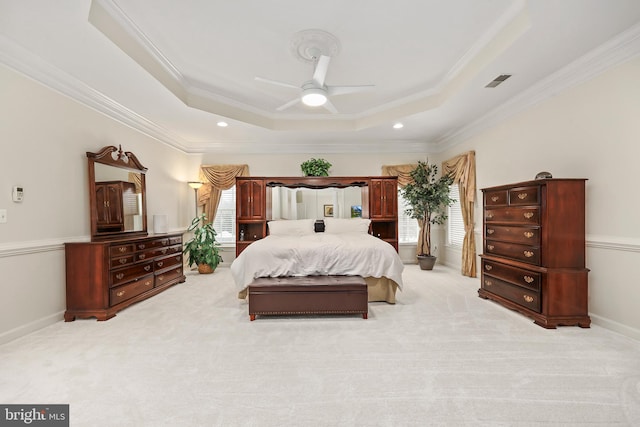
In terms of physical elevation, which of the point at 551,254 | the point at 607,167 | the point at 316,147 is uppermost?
the point at 316,147

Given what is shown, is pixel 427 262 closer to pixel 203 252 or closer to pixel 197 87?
pixel 203 252

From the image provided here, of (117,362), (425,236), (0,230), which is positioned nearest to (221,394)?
(117,362)

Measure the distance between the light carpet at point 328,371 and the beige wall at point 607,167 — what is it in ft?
1.44

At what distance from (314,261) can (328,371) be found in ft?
5.60

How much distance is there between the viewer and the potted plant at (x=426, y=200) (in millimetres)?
6270

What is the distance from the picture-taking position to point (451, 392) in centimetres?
202

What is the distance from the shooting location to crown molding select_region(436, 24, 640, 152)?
2.83 meters

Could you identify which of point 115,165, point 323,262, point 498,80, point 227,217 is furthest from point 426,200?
point 115,165

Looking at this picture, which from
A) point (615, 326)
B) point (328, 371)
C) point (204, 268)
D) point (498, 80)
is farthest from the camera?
point (204, 268)

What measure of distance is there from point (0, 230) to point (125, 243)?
1.19 metres

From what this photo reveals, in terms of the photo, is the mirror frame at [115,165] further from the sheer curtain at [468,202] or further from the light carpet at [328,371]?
the sheer curtain at [468,202]

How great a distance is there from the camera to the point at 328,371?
230 centimetres

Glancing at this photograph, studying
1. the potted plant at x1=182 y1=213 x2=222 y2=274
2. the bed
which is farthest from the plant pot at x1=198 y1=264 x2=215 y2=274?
the bed

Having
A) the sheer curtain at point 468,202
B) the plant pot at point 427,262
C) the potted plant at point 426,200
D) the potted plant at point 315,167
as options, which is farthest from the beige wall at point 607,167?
the potted plant at point 315,167
